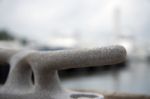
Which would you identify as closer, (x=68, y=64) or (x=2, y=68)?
(x=68, y=64)

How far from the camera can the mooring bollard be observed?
3953mm

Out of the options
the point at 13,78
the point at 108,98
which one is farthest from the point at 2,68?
the point at 13,78

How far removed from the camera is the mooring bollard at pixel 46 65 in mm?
3953

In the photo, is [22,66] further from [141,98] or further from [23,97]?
[141,98]

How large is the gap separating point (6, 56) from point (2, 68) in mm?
10849

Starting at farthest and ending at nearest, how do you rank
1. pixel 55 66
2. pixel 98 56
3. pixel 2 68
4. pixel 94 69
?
1. pixel 94 69
2. pixel 2 68
3. pixel 55 66
4. pixel 98 56

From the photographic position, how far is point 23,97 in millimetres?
4379

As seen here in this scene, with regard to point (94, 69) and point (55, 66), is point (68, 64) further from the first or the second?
point (94, 69)

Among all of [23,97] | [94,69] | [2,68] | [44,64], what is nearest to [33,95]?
[23,97]

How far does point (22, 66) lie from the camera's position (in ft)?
14.9

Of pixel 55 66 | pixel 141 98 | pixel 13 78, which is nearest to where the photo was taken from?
pixel 55 66

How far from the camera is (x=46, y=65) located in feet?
13.9

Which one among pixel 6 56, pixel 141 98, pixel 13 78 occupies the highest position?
pixel 6 56

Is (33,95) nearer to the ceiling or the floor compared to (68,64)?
nearer to the floor
